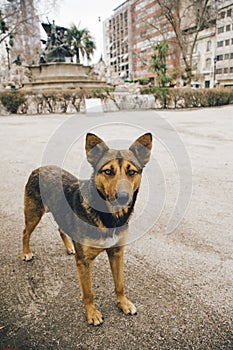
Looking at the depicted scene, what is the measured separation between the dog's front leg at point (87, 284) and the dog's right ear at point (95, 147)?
2.46 feet

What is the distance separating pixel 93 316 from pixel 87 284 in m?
0.31

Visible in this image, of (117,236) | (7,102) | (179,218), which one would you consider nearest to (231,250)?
(179,218)

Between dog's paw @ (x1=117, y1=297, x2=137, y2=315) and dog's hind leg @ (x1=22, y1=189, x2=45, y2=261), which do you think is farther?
dog's hind leg @ (x1=22, y1=189, x2=45, y2=261)

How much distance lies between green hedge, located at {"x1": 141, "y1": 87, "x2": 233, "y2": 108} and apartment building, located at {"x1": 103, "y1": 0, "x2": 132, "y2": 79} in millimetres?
80974

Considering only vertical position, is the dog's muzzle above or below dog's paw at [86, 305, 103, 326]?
above

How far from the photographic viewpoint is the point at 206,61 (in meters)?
66.9

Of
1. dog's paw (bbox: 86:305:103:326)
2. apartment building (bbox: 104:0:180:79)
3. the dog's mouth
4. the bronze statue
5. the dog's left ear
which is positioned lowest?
dog's paw (bbox: 86:305:103:326)

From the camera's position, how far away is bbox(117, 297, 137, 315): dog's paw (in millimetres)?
2371

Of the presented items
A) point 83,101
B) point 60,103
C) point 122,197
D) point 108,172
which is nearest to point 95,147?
point 108,172

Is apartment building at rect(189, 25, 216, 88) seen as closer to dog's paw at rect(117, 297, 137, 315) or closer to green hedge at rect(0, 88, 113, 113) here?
green hedge at rect(0, 88, 113, 113)

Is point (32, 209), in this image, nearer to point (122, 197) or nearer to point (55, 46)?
point (122, 197)

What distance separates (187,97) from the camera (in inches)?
767

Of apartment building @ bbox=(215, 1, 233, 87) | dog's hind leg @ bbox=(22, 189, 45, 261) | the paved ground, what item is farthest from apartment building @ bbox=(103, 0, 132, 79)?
dog's hind leg @ bbox=(22, 189, 45, 261)

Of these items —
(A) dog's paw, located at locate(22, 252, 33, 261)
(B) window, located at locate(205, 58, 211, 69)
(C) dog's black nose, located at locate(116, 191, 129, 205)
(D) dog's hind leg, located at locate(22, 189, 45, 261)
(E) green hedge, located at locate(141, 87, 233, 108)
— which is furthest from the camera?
(B) window, located at locate(205, 58, 211, 69)
